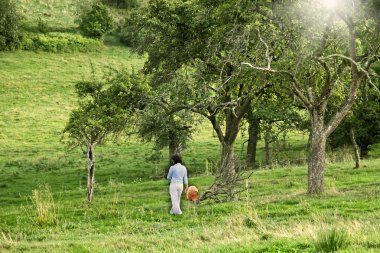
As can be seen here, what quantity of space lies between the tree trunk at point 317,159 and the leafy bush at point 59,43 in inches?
2268

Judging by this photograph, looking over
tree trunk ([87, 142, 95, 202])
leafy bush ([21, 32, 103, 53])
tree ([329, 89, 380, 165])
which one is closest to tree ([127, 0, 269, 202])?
tree trunk ([87, 142, 95, 202])

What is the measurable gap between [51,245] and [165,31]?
48.7ft

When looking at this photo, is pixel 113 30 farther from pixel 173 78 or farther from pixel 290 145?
pixel 173 78

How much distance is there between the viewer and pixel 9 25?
2682 inches

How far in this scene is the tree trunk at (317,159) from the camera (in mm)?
21859

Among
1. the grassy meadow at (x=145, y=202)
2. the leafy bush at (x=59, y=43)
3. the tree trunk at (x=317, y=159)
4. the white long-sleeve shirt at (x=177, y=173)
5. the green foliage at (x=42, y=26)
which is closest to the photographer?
the grassy meadow at (x=145, y=202)

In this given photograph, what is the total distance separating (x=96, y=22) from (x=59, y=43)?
669 cm

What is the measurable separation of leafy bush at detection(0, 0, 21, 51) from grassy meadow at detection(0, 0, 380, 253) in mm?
9108

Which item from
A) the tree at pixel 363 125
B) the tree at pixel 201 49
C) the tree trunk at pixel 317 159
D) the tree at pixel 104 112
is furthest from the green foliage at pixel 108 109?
the tree at pixel 363 125

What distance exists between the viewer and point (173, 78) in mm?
27922

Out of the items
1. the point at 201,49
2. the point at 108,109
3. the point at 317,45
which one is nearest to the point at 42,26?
the point at 201,49

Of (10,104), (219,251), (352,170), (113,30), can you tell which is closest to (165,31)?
(352,170)

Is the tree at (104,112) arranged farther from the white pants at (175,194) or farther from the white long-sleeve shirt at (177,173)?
the white pants at (175,194)

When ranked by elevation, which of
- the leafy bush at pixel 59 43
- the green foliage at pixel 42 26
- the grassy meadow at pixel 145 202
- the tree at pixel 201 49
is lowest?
the grassy meadow at pixel 145 202
